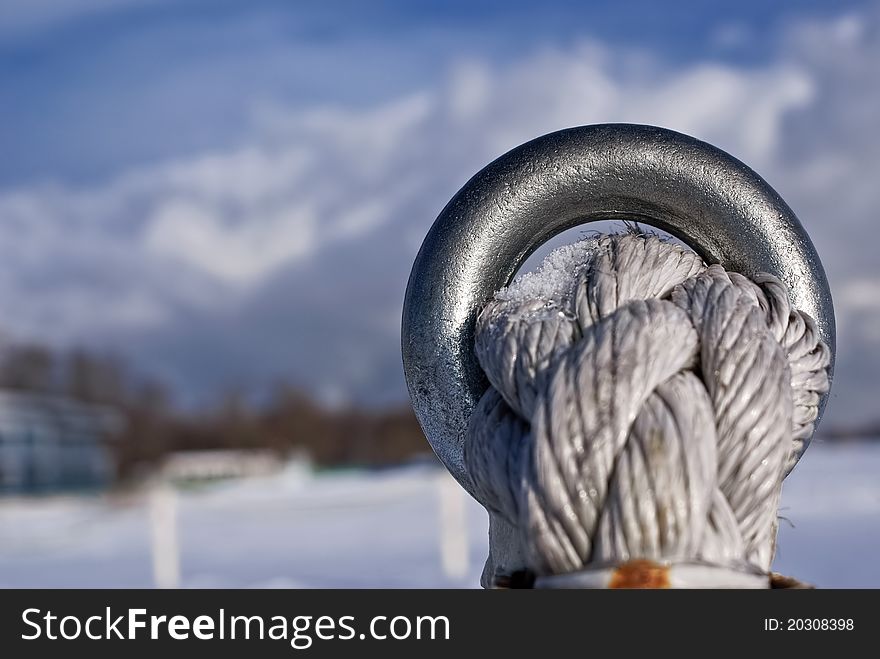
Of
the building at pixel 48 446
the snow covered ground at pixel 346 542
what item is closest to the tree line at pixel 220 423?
the building at pixel 48 446

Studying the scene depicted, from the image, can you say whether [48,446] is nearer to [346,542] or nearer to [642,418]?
[346,542]

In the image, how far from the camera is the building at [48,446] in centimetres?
3050

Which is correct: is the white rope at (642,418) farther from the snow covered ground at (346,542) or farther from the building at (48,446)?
the building at (48,446)

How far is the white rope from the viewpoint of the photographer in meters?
0.85

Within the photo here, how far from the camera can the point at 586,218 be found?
4.28 ft

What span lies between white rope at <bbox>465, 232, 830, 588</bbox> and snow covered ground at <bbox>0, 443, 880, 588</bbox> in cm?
299

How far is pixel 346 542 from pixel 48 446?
26.9 metres

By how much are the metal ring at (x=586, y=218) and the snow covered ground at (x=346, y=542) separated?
2.74m

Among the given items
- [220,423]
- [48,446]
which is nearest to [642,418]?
[48,446]
